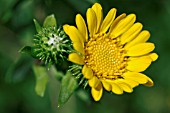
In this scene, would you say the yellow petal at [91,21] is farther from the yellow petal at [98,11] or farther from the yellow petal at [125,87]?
the yellow petal at [125,87]

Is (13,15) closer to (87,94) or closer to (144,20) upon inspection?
(87,94)

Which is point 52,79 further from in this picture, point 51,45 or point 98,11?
point 98,11

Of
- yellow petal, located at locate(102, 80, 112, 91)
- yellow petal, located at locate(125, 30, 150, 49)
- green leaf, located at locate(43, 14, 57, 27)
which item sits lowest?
yellow petal, located at locate(102, 80, 112, 91)

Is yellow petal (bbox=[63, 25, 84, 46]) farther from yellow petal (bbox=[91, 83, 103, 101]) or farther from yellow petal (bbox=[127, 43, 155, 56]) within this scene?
yellow petal (bbox=[127, 43, 155, 56])

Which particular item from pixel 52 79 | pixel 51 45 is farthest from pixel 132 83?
pixel 52 79

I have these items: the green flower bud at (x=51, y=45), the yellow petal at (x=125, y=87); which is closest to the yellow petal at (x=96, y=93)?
the yellow petal at (x=125, y=87)

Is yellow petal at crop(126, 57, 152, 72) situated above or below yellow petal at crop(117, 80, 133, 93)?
above

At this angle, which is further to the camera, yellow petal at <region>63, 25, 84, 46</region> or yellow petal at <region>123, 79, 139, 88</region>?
yellow petal at <region>123, 79, 139, 88</region>

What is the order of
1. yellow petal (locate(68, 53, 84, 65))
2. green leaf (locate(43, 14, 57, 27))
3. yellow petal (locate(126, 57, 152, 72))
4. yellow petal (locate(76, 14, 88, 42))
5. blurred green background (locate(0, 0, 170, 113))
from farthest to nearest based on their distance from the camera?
blurred green background (locate(0, 0, 170, 113))
green leaf (locate(43, 14, 57, 27))
yellow petal (locate(126, 57, 152, 72))
yellow petal (locate(76, 14, 88, 42))
yellow petal (locate(68, 53, 84, 65))

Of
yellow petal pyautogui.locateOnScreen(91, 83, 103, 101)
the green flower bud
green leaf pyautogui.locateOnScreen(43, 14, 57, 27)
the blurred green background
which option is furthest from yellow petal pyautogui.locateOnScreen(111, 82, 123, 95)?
the blurred green background
